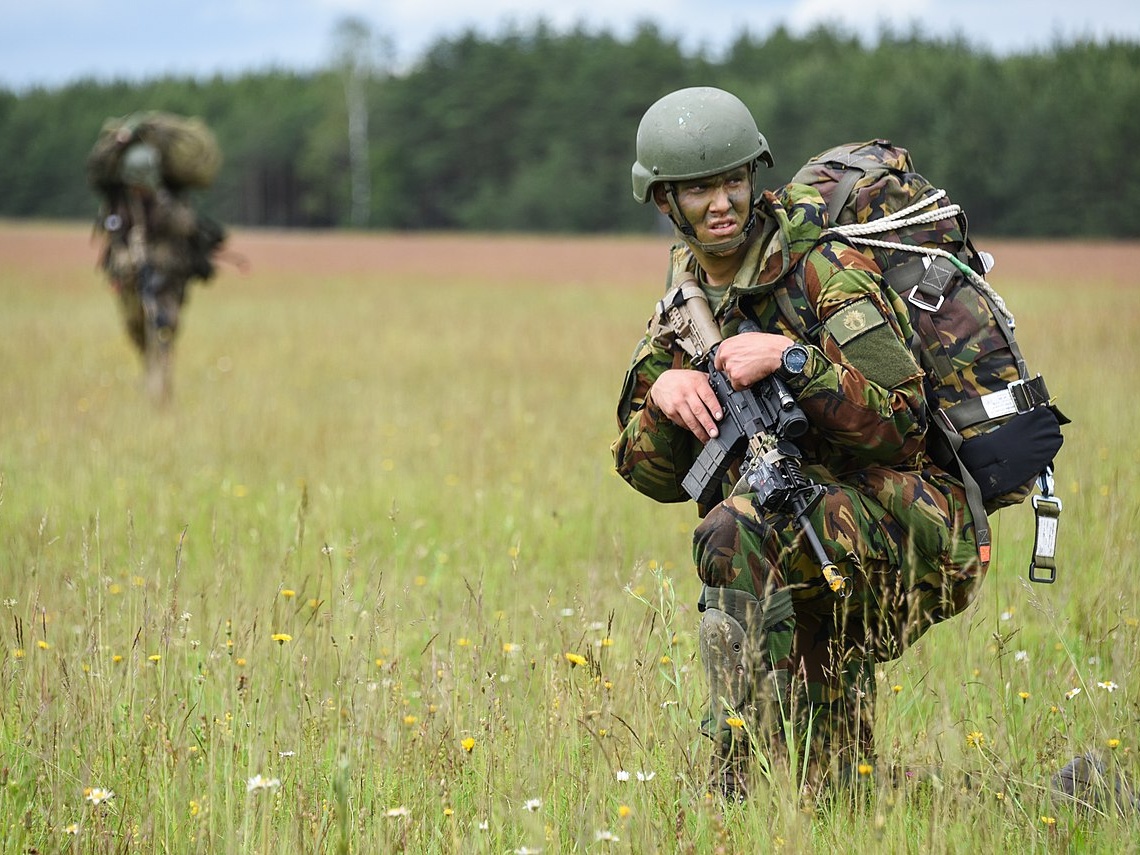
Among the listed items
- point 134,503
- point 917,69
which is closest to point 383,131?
point 917,69

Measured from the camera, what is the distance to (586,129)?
69.8 metres

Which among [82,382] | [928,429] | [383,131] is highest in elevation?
[383,131]

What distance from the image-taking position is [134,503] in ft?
21.6

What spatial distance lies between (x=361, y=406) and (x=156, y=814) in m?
7.38

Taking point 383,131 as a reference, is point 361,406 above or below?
below

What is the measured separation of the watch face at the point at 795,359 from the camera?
3.06 meters

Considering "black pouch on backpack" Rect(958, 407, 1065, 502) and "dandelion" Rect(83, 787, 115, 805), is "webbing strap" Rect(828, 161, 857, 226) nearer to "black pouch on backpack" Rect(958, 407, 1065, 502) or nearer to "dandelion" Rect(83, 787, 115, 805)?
"black pouch on backpack" Rect(958, 407, 1065, 502)

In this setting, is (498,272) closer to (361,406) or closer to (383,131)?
(361,406)

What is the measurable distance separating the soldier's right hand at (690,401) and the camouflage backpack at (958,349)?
0.31 m

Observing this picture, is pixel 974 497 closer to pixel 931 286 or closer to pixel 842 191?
pixel 931 286

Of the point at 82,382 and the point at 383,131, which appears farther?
the point at 383,131

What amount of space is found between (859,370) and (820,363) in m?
0.12

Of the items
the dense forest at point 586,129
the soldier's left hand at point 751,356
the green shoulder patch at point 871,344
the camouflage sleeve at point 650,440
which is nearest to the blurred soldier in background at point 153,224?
the camouflage sleeve at point 650,440

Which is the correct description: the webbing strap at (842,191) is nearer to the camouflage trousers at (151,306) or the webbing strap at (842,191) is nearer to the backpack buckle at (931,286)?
the backpack buckle at (931,286)
